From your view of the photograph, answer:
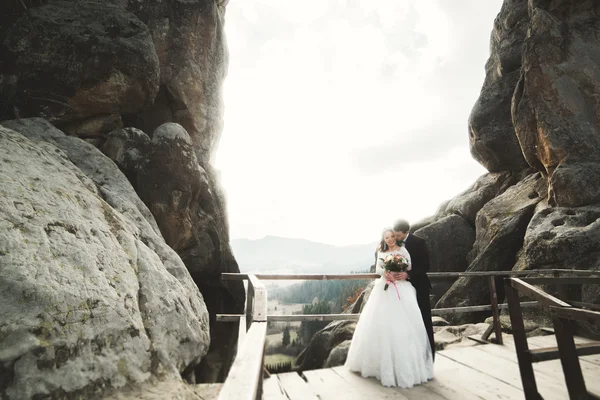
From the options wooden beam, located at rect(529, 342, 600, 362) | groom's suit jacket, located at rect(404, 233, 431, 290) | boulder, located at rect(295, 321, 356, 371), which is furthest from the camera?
boulder, located at rect(295, 321, 356, 371)

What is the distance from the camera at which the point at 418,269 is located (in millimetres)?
5031

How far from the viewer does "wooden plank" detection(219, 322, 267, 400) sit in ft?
4.06

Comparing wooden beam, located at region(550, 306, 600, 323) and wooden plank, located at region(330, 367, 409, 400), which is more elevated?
wooden beam, located at region(550, 306, 600, 323)

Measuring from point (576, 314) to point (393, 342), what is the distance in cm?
224

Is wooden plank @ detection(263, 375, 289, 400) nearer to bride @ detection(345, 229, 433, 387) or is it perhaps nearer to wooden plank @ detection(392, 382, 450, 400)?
bride @ detection(345, 229, 433, 387)

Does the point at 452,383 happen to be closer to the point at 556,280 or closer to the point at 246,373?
the point at 556,280

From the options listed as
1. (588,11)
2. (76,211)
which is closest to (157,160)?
(76,211)

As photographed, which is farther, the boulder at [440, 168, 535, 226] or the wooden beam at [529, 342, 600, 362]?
the boulder at [440, 168, 535, 226]

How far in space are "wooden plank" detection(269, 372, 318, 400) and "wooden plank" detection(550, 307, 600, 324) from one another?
2.99 meters

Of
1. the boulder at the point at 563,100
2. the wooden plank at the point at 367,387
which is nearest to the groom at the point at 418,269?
the wooden plank at the point at 367,387

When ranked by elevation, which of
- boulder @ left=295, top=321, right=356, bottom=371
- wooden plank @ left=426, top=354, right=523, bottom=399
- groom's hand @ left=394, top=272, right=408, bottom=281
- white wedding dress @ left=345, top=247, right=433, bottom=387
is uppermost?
groom's hand @ left=394, top=272, right=408, bottom=281

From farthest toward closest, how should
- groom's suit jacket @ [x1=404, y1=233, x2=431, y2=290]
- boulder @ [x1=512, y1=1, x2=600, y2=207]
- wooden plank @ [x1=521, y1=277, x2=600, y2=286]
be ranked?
boulder @ [x1=512, y1=1, x2=600, y2=207], groom's suit jacket @ [x1=404, y1=233, x2=431, y2=290], wooden plank @ [x1=521, y1=277, x2=600, y2=286]

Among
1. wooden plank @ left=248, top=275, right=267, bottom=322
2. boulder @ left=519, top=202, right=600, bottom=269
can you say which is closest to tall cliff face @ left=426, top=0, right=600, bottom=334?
boulder @ left=519, top=202, right=600, bottom=269

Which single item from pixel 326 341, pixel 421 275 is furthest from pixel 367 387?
pixel 326 341
